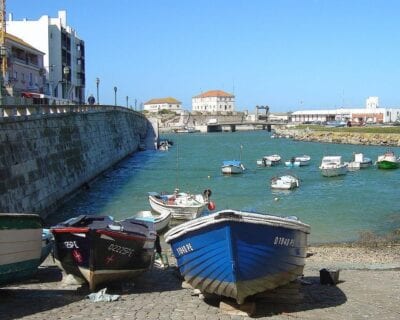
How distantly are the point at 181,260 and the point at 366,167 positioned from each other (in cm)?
5521

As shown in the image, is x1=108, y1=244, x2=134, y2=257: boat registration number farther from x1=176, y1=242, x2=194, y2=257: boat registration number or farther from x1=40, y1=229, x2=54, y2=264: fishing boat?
x1=40, y1=229, x2=54, y2=264: fishing boat

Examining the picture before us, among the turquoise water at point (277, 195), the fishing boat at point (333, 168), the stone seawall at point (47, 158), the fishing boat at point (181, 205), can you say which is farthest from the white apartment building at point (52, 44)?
the fishing boat at point (181, 205)

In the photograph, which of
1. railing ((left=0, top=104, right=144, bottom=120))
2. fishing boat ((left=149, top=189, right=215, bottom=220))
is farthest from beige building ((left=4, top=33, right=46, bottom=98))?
fishing boat ((left=149, top=189, right=215, bottom=220))

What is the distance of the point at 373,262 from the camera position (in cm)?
2008

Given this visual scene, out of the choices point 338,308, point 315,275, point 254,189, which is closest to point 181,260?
point 338,308

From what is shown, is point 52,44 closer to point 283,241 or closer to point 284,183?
point 284,183

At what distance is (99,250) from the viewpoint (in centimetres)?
1338

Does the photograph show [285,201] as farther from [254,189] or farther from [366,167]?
[366,167]

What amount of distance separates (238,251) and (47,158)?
2306 cm

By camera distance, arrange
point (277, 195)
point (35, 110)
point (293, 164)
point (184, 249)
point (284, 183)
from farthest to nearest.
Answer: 1. point (293, 164)
2. point (284, 183)
3. point (277, 195)
4. point (35, 110)
5. point (184, 249)

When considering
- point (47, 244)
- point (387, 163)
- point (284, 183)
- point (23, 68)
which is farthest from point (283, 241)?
point (23, 68)

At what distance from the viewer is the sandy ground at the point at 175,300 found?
40.4 feet

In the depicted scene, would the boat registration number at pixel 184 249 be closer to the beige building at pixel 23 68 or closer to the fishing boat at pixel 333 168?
the fishing boat at pixel 333 168

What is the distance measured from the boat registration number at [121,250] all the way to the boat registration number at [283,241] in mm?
3680
